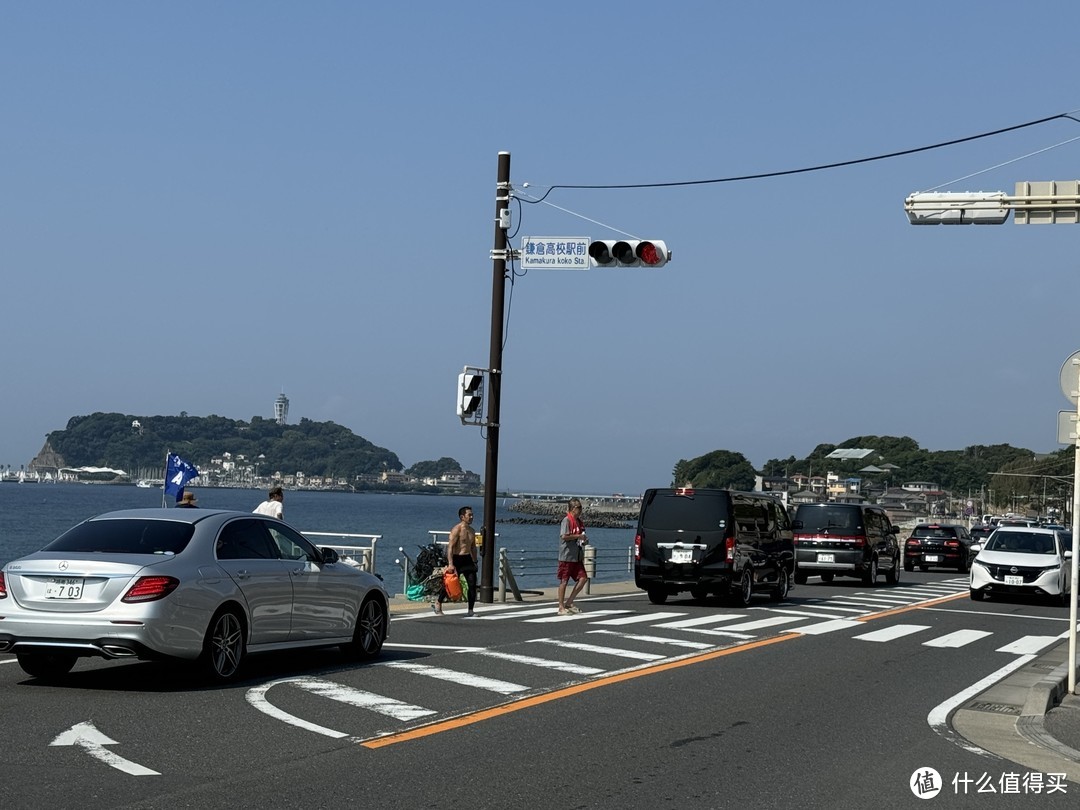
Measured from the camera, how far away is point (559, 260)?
23578 millimetres

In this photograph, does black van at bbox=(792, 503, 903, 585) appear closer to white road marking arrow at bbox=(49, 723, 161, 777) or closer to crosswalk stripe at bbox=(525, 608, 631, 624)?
crosswalk stripe at bbox=(525, 608, 631, 624)

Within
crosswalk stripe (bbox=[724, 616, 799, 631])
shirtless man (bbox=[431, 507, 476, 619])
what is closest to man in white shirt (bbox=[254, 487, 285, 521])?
shirtless man (bbox=[431, 507, 476, 619])

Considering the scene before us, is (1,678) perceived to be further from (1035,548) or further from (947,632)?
(1035,548)

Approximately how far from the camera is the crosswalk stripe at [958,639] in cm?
1795

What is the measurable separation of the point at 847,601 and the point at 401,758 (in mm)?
19327

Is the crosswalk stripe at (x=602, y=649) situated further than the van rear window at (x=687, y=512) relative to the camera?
No

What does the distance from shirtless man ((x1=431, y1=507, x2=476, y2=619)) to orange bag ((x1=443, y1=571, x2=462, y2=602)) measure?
3.1 inches

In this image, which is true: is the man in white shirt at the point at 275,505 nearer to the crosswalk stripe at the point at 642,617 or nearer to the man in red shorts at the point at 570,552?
the man in red shorts at the point at 570,552

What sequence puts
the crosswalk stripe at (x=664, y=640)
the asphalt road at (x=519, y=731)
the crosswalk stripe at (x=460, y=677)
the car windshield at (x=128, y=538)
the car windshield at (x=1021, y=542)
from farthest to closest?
the car windshield at (x=1021, y=542) → the crosswalk stripe at (x=664, y=640) → the crosswalk stripe at (x=460, y=677) → the car windshield at (x=128, y=538) → the asphalt road at (x=519, y=731)

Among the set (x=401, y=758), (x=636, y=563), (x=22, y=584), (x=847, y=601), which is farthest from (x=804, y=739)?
(x=847, y=601)

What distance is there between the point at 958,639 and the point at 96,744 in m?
13.5

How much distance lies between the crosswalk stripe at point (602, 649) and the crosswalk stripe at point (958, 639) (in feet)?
15.7

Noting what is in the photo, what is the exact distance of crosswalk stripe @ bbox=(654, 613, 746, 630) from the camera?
19.1 meters

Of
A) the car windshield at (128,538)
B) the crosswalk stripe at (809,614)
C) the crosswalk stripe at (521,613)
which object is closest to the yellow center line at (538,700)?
the car windshield at (128,538)
